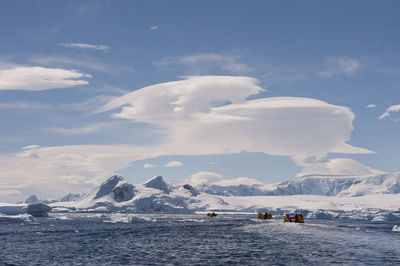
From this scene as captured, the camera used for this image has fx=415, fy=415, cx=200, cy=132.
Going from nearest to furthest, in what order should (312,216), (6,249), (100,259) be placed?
(100,259), (6,249), (312,216)

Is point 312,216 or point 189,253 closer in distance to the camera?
point 189,253

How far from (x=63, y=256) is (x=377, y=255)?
28.4 m

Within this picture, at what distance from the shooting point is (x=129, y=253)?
3931 cm

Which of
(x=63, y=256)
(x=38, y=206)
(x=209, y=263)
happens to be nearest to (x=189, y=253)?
(x=209, y=263)

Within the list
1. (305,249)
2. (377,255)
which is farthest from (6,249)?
(377,255)

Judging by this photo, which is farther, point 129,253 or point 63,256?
point 129,253

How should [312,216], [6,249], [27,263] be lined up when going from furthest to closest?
[312,216] < [6,249] < [27,263]

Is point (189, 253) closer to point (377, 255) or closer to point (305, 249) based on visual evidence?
point (305, 249)

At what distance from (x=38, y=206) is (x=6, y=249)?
13019cm

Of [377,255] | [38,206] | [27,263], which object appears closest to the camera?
[27,263]

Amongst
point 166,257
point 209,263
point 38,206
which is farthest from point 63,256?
point 38,206

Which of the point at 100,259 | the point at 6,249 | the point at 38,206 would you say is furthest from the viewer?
the point at 38,206

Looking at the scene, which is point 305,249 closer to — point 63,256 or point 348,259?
point 348,259

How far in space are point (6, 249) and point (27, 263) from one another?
11.8m
